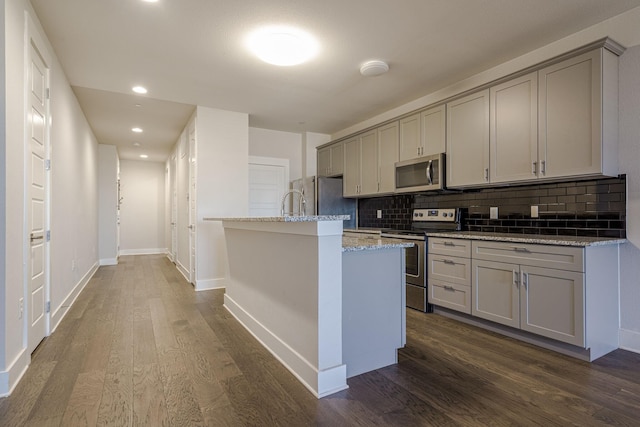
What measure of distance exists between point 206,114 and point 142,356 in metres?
3.25

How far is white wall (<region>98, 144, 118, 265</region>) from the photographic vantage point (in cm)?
688

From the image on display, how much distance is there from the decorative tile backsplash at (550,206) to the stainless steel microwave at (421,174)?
0.34 meters

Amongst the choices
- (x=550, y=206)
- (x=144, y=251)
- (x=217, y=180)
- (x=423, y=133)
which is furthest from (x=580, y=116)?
(x=144, y=251)

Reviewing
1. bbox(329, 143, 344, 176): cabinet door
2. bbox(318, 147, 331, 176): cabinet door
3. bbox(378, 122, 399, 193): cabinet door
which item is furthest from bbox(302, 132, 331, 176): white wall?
bbox(378, 122, 399, 193): cabinet door

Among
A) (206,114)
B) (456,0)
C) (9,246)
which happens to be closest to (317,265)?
(9,246)

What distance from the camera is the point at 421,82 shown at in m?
3.72

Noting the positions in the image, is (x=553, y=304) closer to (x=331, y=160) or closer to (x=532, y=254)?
(x=532, y=254)

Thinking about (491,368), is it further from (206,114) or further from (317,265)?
(206,114)

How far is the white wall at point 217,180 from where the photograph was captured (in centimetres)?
453

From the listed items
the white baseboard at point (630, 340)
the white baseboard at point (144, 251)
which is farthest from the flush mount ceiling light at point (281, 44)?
the white baseboard at point (144, 251)

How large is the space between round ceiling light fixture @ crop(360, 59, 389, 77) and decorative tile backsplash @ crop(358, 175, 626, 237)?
1.61 m

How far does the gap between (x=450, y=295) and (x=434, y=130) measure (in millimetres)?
1803

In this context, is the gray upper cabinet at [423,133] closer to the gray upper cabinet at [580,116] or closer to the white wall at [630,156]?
the gray upper cabinet at [580,116]

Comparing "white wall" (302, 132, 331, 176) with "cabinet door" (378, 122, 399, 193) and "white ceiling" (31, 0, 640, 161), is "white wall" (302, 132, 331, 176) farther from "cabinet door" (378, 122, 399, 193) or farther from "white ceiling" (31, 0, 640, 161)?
"cabinet door" (378, 122, 399, 193)
